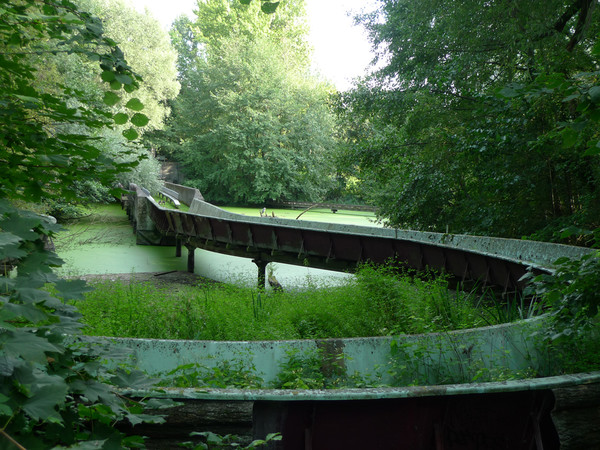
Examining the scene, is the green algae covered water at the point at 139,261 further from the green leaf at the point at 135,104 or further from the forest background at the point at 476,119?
the green leaf at the point at 135,104

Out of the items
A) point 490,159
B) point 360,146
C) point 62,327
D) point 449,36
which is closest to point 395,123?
point 360,146

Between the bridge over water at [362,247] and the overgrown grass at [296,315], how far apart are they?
1.27 metres

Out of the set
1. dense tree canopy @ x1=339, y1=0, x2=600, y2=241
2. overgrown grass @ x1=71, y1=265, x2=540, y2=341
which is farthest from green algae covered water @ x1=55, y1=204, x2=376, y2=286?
overgrown grass @ x1=71, y1=265, x2=540, y2=341

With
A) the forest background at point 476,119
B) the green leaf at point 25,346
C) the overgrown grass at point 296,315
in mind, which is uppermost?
the forest background at point 476,119

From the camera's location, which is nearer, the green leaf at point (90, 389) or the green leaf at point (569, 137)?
the green leaf at point (90, 389)

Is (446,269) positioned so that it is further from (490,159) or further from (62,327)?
(62,327)

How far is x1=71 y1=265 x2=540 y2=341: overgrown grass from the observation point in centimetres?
576

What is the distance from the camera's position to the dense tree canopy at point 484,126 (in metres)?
8.56

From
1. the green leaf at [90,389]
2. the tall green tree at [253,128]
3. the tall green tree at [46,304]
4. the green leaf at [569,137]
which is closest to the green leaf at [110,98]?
the tall green tree at [46,304]

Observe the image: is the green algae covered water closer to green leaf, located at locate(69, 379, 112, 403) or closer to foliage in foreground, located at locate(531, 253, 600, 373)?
foliage in foreground, located at locate(531, 253, 600, 373)

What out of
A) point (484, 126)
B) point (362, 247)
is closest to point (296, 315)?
point (362, 247)

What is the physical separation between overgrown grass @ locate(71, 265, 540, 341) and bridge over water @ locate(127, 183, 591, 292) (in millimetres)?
1268

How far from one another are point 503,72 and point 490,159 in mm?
2419

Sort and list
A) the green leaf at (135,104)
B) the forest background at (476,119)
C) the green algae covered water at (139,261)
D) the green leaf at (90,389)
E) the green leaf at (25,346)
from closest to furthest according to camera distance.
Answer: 1. the green leaf at (25,346)
2. the green leaf at (90,389)
3. the green leaf at (135,104)
4. the forest background at (476,119)
5. the green algae covered water at (139,261)
